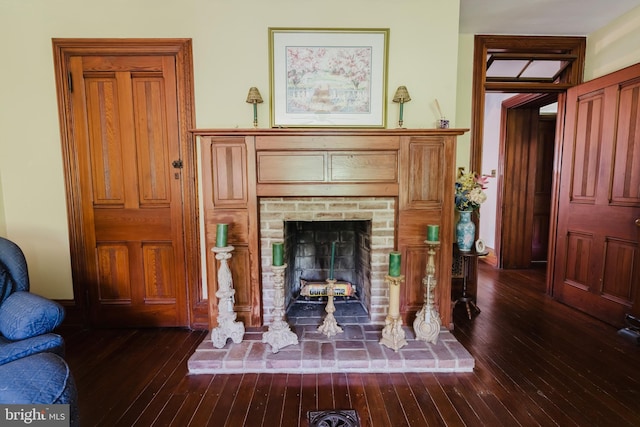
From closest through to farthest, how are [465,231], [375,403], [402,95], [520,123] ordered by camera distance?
[375,403]
[402,95]
[465,231]
[520,123]

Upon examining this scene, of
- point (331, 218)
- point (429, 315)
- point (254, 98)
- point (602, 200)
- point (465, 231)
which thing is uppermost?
point (254, 98)

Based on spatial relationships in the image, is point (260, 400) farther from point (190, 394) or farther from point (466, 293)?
point (466, 293)

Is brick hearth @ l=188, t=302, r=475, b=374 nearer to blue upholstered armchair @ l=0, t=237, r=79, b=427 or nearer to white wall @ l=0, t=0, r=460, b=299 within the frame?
blue upholstered armchair @ l=0, t=237, r=79, b=427

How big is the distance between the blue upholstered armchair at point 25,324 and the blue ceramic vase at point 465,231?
2669 mm

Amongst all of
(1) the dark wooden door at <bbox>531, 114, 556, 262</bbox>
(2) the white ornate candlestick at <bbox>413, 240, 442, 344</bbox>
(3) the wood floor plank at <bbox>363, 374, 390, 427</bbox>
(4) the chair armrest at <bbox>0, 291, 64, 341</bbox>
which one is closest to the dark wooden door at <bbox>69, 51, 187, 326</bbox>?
(4) the chair armrest at <bbox>0, 291, 64, 341</bbox>

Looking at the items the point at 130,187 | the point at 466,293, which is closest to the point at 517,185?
the point at 466,293

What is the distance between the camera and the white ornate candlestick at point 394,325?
6.39 feet

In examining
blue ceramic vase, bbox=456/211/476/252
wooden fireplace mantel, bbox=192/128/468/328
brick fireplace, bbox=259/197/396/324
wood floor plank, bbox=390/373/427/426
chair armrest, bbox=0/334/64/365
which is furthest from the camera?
blue ceramic vase, bbox=456/211/476/252

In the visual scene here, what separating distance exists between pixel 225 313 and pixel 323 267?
1011 millimetres

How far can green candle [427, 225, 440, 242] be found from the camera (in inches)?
77.4

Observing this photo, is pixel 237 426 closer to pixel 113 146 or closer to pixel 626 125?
pixel 113 146

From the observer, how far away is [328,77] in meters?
2.18

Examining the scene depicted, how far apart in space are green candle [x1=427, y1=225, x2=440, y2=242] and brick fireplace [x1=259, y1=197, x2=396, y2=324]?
292 mm

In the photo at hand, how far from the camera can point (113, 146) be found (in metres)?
2.30
